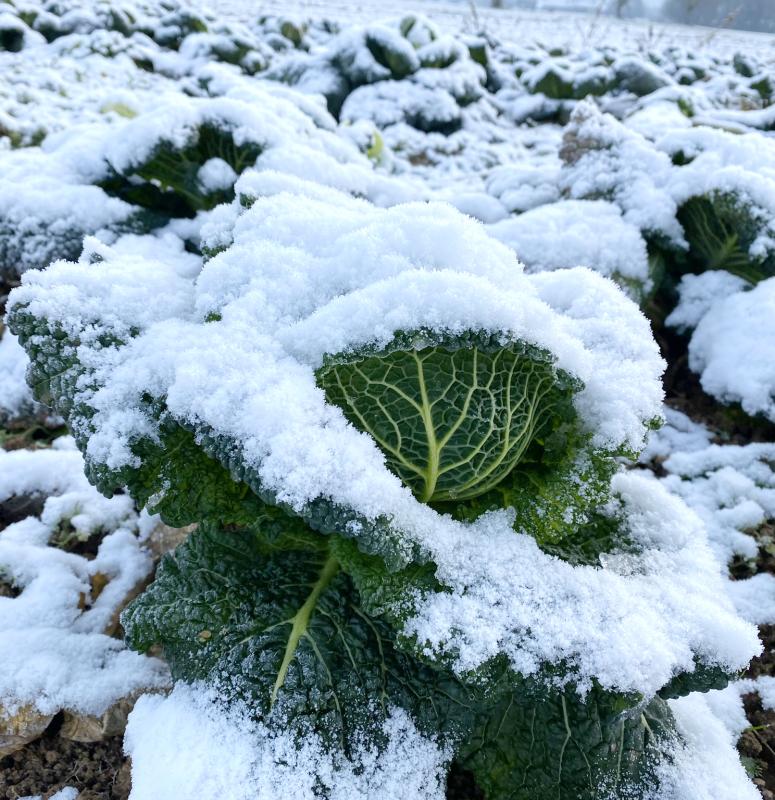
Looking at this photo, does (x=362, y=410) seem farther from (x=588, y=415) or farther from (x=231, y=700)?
(x=231, y=700)

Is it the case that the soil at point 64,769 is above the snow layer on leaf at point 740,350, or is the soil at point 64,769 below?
below

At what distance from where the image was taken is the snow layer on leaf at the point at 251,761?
1.35 m

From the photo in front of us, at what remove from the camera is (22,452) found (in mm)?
2664

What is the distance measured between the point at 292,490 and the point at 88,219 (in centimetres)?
274

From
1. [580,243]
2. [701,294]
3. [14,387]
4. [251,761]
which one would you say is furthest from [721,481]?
[14,387]

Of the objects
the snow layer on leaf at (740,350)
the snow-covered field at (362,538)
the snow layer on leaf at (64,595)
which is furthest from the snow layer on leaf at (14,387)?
the snow layer on leaf at (740,350)

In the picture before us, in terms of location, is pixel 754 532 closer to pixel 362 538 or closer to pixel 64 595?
pixel 362 538

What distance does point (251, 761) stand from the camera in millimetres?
1387

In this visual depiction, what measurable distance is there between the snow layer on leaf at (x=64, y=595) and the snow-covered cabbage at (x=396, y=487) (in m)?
0.39

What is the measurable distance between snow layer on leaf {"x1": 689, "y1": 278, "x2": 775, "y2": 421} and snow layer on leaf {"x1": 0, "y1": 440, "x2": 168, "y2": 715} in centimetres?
299

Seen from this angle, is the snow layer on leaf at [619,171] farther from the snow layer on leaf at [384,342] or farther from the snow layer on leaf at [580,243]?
the snow layer on leaf at [384,342]

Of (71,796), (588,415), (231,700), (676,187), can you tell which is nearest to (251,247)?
(588,415)

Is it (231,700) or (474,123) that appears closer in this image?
(231,700)

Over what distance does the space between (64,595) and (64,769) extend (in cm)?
58
